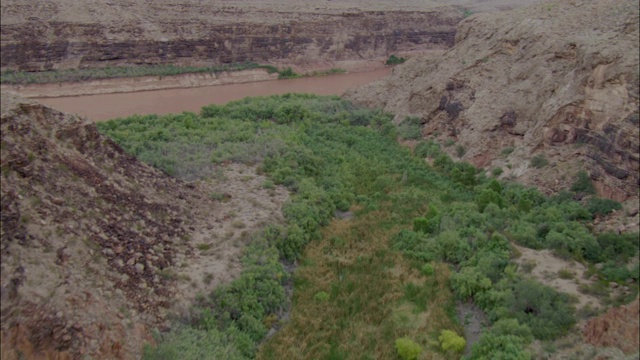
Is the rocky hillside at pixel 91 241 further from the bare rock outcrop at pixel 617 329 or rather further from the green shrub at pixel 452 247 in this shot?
the bare rock outcrop at pixel 617 329

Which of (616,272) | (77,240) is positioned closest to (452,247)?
(616,272)

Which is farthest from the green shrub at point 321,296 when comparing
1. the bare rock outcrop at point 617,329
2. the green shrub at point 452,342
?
Result: the bare rock outcrop at point 617,329

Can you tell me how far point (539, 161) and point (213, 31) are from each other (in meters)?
34.8

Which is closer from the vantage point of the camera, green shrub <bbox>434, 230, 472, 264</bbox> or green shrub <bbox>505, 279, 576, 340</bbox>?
green shrub <bbox>505, 279, 576, 340</bbox>

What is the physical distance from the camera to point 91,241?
1391 centimetres

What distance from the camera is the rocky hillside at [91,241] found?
443 inches

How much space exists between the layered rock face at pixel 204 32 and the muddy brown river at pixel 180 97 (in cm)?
373

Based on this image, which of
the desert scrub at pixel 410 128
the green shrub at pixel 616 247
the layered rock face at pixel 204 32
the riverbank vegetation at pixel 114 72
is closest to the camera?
the green shrub at pixel 616 247

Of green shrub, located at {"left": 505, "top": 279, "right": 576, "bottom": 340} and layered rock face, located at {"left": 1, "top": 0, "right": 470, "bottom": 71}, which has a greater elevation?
layered rock face, located at {"left": 1, "top": 0, "right": 470, "bottom": 71}

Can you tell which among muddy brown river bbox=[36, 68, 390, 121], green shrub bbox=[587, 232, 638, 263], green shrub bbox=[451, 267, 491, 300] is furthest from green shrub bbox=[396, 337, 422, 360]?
muddy brown river bbox=[36, 68, 390, 121]

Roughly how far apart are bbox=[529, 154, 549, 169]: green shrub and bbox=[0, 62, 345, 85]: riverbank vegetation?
30.1 metres

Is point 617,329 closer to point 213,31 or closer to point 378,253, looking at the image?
point 378,253

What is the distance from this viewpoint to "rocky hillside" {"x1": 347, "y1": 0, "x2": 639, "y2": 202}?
1956 centimetres

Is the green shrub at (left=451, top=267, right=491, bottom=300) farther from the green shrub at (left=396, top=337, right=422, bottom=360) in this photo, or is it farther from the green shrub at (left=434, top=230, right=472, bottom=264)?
the green shrub at (left=396, top=337, right=422, bottom=360)
